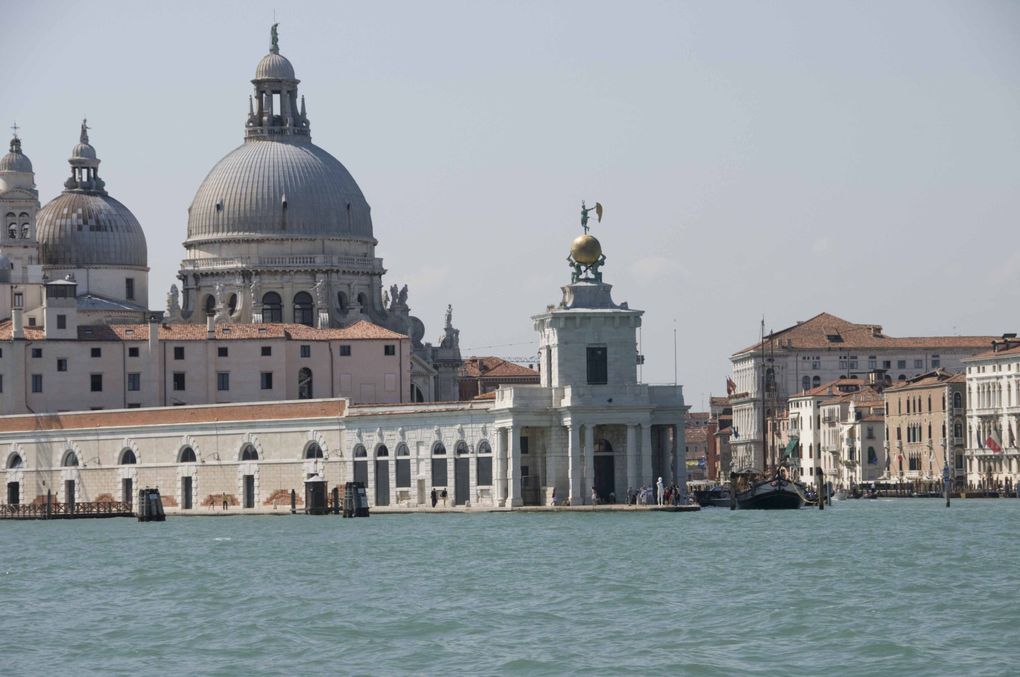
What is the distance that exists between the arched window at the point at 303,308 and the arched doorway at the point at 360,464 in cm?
1825

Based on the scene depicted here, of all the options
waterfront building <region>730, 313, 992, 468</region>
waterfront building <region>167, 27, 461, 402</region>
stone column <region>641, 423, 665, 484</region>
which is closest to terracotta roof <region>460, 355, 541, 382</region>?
waterfront building <region>167, 27, 461, 402</region>

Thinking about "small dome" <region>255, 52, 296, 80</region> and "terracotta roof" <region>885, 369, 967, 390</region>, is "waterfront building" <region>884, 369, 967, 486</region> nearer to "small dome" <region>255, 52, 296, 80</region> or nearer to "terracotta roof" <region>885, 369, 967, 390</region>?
"terracotta roof" <region>885, 369, 967, 390</region>

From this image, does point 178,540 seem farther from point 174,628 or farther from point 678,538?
point 174,628

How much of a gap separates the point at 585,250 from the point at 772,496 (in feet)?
31.6

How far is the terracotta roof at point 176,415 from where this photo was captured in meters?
87.1

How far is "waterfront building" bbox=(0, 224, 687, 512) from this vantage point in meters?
79.9

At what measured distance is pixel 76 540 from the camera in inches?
2682

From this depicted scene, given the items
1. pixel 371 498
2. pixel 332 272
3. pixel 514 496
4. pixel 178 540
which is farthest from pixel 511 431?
pixel 332 272

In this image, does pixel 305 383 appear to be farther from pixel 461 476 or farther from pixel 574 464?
pixel 574 464

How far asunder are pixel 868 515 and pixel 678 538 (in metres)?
18.6

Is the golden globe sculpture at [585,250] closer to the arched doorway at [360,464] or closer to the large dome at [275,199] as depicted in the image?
the arched doorway at [360,464]

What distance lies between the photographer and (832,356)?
480 feet

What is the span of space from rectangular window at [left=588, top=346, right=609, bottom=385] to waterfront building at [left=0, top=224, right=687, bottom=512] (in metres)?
0.03

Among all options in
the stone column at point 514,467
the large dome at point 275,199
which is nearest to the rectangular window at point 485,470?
the stone column at point 514,467
